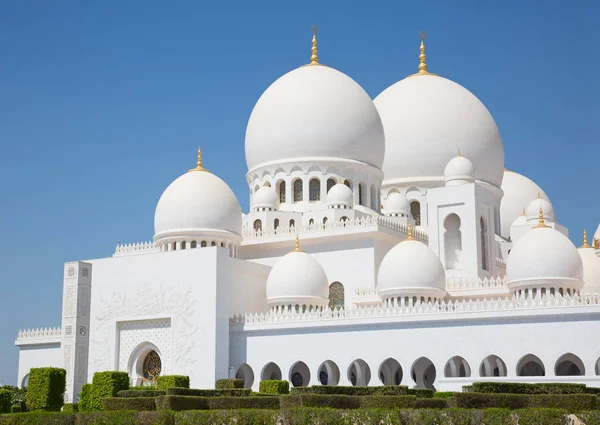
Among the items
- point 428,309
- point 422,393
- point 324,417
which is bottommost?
point 324,417

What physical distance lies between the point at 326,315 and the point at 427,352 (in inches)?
145

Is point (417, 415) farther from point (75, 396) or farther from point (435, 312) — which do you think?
point (75, 396)

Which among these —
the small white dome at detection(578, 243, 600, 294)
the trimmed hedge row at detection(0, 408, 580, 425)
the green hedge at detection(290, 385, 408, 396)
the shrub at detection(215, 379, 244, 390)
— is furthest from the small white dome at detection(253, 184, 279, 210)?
the trimmed hedge row at detection(0, 408, 580, 425)

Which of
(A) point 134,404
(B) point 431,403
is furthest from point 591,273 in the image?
(A) point 134,404

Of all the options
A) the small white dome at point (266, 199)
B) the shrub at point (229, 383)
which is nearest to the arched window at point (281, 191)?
the small white dome at point (266, 199)

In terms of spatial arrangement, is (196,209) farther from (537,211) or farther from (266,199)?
(537,211)

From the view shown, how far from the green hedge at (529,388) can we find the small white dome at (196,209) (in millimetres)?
15314

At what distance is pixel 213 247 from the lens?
29.9 m

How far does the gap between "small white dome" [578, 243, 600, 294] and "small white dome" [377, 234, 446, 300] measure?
7.48 metres

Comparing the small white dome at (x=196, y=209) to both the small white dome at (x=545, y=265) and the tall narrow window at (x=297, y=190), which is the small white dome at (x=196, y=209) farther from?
the small white dome at (x=545, y=265)

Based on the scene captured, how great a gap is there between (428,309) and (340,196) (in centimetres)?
835

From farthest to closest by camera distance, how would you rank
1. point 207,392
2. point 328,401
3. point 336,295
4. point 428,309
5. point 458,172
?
point 458,172 → point 336,295 → point 428,309 → point 207,392 → point 328,401

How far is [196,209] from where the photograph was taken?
32.0m

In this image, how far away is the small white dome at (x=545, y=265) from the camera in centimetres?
2727
